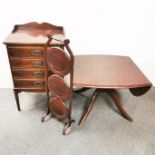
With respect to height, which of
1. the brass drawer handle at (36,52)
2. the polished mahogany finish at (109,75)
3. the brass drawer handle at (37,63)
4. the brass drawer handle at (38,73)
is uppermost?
the brass drawer handle at (36,52)

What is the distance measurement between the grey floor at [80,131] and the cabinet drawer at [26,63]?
0.61m

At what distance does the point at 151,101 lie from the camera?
2.48m

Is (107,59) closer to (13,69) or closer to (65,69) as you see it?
(65,69)

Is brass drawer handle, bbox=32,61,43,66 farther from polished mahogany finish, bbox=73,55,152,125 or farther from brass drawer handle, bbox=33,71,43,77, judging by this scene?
polished mahogany finish, bbox=73,55,152,125

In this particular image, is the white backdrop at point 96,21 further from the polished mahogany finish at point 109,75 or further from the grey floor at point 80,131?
the grey floor at point 80,131

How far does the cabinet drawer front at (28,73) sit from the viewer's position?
1939mm

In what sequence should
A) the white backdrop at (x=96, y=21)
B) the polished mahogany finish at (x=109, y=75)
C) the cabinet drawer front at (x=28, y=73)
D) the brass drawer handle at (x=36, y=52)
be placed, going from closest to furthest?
the polished mahogany finish at (x=109, y=75) → the brass drawer handle at (x=36, y=52) → the cabinet drawer front at (x=28, y=73) → the white backdrop at (x=96, y=21)

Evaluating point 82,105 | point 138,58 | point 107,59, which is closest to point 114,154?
point 82,105

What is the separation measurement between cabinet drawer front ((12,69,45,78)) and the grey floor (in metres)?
0.49

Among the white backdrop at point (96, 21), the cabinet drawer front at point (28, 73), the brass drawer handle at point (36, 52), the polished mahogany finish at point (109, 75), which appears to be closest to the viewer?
the polished mahogany finish at point (109, 75)

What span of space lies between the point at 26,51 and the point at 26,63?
0.14m

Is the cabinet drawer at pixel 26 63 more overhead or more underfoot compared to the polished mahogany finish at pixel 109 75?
more overhead

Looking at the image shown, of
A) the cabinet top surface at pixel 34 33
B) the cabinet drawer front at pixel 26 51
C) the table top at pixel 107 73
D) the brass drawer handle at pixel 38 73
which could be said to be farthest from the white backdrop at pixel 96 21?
the brass drawer handle at pixel 38 73

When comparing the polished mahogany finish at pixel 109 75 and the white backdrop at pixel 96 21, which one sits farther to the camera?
the white backdrop at pixel 96 21
